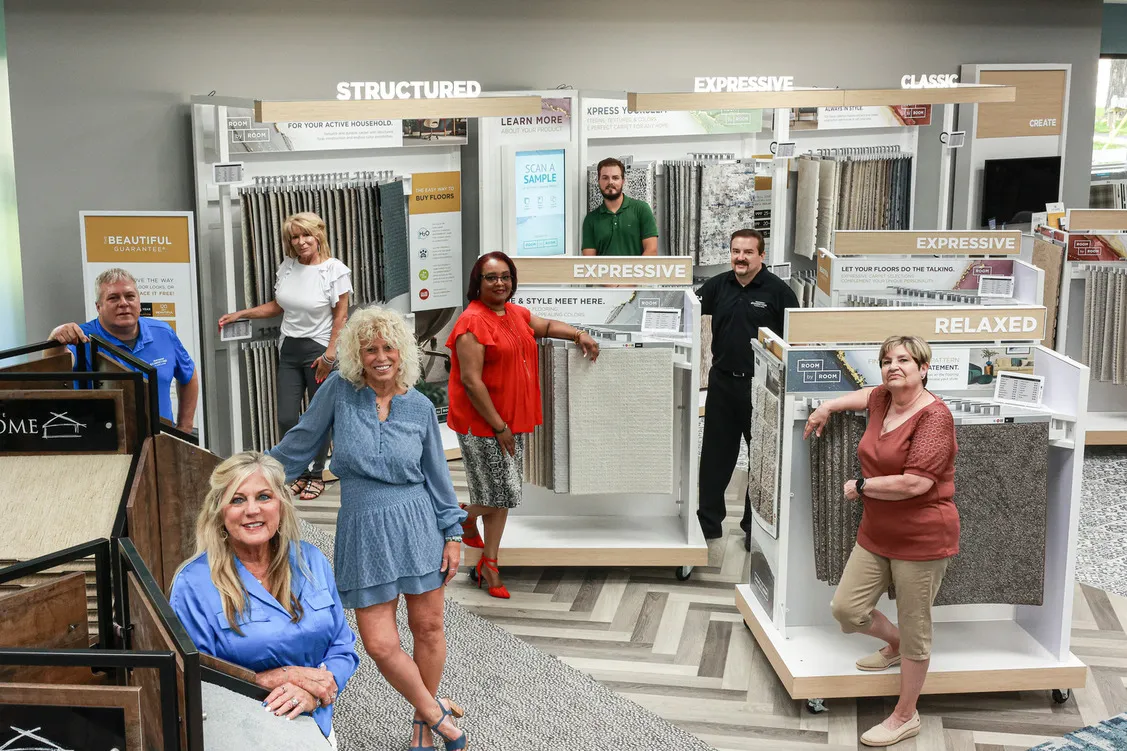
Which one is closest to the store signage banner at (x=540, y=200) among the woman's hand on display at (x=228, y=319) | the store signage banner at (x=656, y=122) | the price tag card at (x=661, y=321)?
the store signage banner at (x=656, y=122)

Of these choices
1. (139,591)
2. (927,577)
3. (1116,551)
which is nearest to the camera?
(139,591)

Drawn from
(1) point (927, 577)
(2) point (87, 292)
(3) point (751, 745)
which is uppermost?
(2) point (87, 292)

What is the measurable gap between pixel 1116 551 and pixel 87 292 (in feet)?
18.5

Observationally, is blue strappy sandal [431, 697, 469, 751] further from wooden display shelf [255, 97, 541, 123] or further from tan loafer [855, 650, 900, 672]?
wooden display shelf [255, 97, 541, 123]

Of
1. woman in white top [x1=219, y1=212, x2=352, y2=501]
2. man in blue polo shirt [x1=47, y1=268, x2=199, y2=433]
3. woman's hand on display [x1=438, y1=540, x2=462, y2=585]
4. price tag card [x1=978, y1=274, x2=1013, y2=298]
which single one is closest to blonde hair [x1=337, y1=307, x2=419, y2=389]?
woman's hand on display [x1=438, y1=540, x2=462, y2=585]

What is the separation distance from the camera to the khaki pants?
4.11 meters

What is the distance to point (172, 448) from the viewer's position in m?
3.74

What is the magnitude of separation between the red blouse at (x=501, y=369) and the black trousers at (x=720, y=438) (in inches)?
41.9

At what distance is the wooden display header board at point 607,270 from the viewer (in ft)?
18.3

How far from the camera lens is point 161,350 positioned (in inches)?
212

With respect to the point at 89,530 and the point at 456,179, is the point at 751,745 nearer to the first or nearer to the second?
the point at 89,530

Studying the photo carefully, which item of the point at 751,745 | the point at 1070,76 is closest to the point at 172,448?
the point at 751,745

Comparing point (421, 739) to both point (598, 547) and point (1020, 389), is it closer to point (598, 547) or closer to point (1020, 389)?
point (598, 547)

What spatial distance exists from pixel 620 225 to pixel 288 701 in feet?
18.2
